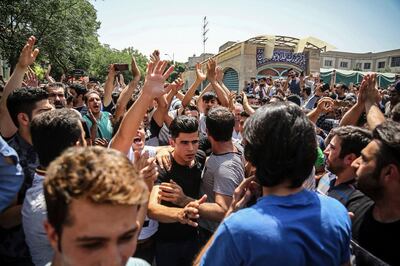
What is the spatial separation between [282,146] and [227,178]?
1148 mm

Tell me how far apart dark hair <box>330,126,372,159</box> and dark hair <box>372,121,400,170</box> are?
0.76 metres

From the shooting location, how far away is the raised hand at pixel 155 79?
2.28m

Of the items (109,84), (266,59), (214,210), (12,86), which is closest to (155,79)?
(214,210)

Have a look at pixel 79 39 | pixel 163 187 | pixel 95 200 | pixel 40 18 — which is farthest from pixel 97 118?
pixel 79 39

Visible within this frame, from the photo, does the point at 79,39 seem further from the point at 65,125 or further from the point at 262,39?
the point at 65,125

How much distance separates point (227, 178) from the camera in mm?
2422

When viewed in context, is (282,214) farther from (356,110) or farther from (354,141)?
(356,110)

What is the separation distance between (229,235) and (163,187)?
1190mm

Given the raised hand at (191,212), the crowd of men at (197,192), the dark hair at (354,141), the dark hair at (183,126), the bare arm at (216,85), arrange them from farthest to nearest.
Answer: the bare arm at (216,85) → the dark hair at (183,126) → the dark hair at (354,141) → the raised hand at (191,212) → the crowd of men at (197,192)

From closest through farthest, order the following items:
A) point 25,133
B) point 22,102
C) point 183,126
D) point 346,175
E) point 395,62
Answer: point 346,175 < point 25,133 < point 22,102 < point 183,126 < point 395,62

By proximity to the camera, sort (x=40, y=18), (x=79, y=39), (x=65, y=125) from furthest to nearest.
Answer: (x=79, y=39) → (x=40, y=18) → (x=65, y=125)

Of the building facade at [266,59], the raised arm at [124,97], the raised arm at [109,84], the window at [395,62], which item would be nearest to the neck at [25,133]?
the raised arm at [124,97]

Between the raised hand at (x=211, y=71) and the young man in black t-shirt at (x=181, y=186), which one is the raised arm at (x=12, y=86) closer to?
the young man in black t-shirt at (x=181, y=186)

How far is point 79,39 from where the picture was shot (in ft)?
64.7
